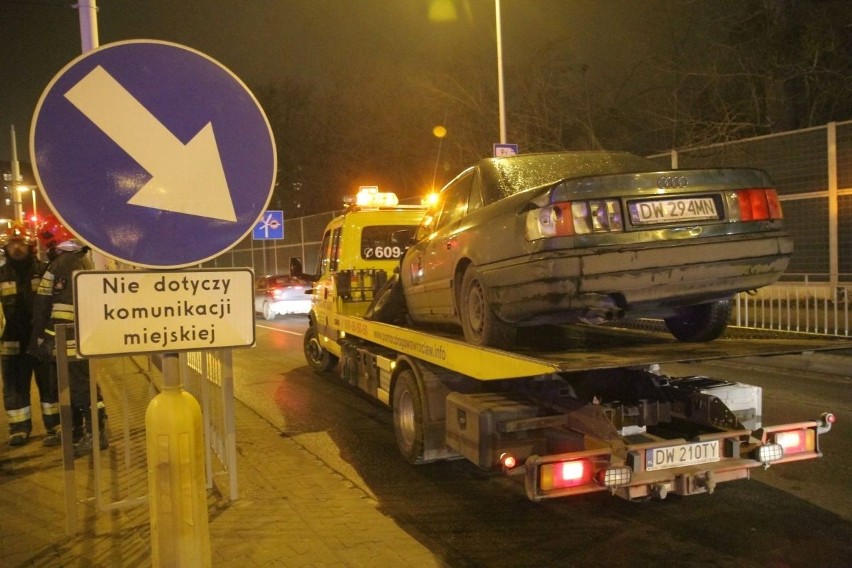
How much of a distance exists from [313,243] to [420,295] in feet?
74.2

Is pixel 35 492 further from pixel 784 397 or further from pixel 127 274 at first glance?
pixel 784 397

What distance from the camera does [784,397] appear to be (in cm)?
825

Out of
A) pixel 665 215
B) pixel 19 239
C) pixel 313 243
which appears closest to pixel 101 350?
pixel 665 215

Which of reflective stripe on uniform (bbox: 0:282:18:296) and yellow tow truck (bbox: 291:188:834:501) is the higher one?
reflective stripe on uniform (bbox: 0:282:18:296)

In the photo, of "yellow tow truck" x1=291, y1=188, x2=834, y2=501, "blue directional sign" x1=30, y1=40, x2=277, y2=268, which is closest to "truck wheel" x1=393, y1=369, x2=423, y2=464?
"yellow tow truck" x1=291, y1=188, x2=834, y2=501

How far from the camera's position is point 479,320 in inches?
213

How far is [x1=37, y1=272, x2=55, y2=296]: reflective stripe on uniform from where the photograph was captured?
629 cm

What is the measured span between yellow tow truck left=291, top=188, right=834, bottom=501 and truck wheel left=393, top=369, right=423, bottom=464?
1cm

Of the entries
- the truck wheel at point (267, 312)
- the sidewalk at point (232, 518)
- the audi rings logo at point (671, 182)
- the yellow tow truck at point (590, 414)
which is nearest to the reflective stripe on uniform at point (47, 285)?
Answer: the sidewalk at point (232, 518)

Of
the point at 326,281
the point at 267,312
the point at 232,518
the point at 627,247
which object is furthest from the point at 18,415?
the point at 267,312

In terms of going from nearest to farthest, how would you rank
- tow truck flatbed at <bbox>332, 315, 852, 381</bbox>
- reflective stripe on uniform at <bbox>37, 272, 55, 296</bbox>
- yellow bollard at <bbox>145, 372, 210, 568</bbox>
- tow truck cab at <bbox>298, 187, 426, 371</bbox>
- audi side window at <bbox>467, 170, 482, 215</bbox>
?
yellow bollard at <bbox>145, 372, 210, 568</bbox>
tow truck flatbed at <bbox>332, 315, 852, 381</bbox>
audi side window at <bbox>467, 170, 482, 215</bbox>
reflective stripe on uniform at <bbox>37, 272, 55, 296</bbox>
tow truck cab at <bbox>298, 187, 426, 371</bbox>

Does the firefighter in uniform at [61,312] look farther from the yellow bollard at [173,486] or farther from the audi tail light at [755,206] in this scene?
the audi tail light at [755,206]

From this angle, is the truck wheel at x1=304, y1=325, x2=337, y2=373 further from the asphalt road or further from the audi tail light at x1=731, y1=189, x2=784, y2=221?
the audi tail light at x1=731, y1=189, x2=784, y2=221

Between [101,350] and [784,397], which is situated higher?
[101,350]
